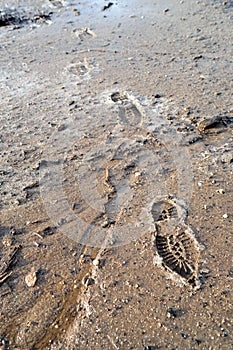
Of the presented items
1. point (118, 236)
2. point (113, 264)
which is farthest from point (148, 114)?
point (113, 264)

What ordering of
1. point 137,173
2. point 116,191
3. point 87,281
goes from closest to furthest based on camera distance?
point 87,281 < point 116,191 < point 137,173

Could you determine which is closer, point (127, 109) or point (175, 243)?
point (175, 243)

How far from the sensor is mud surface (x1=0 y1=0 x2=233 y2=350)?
202 centimetres

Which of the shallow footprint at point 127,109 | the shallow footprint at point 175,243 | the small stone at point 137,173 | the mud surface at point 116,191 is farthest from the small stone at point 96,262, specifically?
the shallow footprint at point 127,109

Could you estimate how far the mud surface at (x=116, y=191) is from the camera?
2020mm

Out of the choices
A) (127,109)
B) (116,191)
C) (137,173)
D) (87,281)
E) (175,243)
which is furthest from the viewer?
(127,109)

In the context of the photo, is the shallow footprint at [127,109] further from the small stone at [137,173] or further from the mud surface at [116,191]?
the small stone at [137,173]

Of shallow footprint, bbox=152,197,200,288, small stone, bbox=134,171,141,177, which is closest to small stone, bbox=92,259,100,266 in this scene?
shallow footprint, bbox=152,197,200,288

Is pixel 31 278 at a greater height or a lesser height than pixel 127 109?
lesser

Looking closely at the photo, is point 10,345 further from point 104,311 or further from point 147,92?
point 147,92

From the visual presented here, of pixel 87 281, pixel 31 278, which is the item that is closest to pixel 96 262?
pixel 87 281

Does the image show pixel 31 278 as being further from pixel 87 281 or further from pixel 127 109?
pixel 127 109

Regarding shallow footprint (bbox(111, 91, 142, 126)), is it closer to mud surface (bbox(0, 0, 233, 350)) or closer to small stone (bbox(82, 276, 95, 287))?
mud surface (bbox(0, 0, 233, 350))

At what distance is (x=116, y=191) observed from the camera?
2.78 metres
